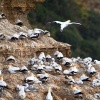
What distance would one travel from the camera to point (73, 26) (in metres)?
89.3

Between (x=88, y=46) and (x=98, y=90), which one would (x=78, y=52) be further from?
(x=98, y=90)

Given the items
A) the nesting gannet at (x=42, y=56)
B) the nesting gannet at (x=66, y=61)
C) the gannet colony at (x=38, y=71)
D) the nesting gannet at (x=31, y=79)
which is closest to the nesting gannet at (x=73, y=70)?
the gannet colony at (x=38, y=71)

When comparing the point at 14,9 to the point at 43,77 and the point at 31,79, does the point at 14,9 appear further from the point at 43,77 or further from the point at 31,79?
the point at 31,79

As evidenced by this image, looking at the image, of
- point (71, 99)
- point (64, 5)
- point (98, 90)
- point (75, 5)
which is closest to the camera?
point (71, 99)

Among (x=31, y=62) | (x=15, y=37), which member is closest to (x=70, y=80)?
(x=31, y=62)

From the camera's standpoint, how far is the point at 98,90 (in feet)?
81.7

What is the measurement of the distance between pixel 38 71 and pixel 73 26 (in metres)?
65.5

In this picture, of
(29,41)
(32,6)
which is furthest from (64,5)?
(29,41)

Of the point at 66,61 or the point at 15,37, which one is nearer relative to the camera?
the point at 15,37

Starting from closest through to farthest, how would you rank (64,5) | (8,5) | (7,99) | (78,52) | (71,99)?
(7,99), (71,99), (8,5), (78,52), (64,5)

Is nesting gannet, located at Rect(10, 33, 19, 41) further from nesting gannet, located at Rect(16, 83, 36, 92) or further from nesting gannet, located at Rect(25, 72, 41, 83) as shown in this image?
nesting gannet, located at Rect(16, 83, 36, 92)

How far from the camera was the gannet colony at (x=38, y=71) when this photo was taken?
22.7m

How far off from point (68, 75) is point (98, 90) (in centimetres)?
153

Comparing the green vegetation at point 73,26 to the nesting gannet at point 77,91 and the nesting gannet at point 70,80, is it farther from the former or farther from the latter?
the nesting gannet at point 77,91
